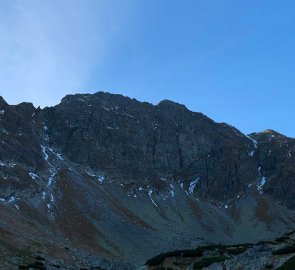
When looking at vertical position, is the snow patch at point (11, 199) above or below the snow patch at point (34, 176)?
below

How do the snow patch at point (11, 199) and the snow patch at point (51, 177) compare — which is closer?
the snow patch at point (11, 199)

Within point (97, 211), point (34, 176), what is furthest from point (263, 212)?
point (34, 176)

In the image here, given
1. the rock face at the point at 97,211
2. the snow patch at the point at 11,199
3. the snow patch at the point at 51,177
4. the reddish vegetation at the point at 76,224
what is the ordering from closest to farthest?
the rock face at the point at 97,211 → the reddish vegetation at the point at 76,224 → the snow patch at the point at 11,199 → the snow patch at the point at 51,177

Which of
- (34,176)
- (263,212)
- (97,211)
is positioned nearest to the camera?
(97,211)

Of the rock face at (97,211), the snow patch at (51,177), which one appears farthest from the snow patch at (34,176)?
the snow patch at (51,177)

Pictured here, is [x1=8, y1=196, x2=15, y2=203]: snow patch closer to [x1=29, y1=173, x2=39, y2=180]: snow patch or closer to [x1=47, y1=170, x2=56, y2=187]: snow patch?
[x1=29, y1=173, x2=39, y2=180]: snow patch

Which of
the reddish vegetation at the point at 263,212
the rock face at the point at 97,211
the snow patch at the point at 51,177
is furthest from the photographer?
the reddish vegetation at the point at 263,212

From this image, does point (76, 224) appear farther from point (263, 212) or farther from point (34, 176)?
point (263, 212)

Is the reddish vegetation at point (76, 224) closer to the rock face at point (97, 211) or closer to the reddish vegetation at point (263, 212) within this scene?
the rock face at point (97, 211)

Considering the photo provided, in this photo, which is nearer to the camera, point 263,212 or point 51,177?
point 51,177

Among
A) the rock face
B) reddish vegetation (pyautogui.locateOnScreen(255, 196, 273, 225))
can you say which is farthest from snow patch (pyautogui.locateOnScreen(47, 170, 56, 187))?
reddish vegetation (pyautogui.locateOnScreen(255, 196, 273, 225))

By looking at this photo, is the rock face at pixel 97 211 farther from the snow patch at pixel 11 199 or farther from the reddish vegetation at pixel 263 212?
the reddish vegetation at pixel 263 212

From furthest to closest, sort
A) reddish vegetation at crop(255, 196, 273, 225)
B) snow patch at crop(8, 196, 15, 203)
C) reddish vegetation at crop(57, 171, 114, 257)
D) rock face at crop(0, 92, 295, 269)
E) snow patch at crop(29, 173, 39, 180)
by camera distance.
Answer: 1. reddish vegetation at crop(255, 196, 273, 225)
2. snow patch at crop(29, 173, 39, 180)
3. snow patch at crop(8, 196, 15, 203)
4. reddish vegetation at crop(57, 171, 114, 257)
5. rock face at crop(0, 92, 295, 269)

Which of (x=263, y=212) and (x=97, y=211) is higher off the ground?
(x=97, y=211)
